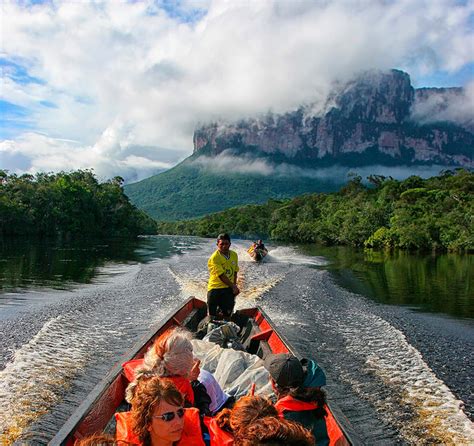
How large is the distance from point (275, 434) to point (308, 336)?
8.32 meters

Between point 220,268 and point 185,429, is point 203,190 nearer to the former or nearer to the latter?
point 220,268

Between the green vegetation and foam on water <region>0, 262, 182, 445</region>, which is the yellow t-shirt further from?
the green vegetation

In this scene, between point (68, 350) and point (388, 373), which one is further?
point (68, 350)

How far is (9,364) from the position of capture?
726cm

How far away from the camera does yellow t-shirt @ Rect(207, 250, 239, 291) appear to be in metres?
8.43

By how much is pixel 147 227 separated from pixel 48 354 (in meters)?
84.1

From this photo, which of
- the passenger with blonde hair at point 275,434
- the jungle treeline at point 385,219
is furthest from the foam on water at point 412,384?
the jungle treeline at point 385,219

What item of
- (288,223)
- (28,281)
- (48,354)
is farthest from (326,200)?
(48,354)

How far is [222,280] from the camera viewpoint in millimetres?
8461

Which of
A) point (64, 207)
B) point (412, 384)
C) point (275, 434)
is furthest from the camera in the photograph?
point (64, 207)

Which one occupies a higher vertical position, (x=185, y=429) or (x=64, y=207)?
(x=64, y=207)

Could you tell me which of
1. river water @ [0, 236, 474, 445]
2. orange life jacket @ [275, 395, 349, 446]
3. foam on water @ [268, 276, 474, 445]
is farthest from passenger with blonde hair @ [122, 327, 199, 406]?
foam on water @ [268, 276, 474, 445]

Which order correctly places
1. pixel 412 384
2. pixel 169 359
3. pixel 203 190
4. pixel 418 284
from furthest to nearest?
pixel 203 190
pixel 418 284
pixel 412 384
pixel 169 359

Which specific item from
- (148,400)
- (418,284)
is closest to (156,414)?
(148,400)
